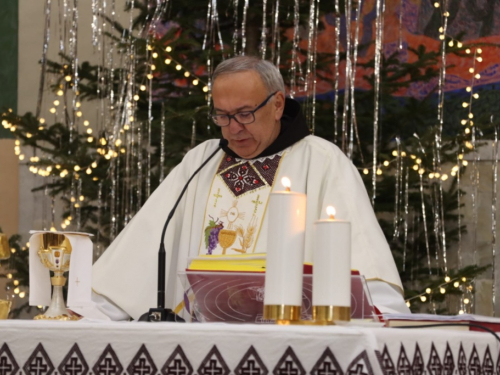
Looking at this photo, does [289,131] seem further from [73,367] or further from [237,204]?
[73,367]

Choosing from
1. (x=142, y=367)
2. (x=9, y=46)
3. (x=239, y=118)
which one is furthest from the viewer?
(x=9, y=46)

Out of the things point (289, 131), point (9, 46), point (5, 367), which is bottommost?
point (5, 367)

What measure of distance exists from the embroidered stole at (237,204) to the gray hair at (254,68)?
27 centimetres

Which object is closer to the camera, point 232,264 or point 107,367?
point 107,367

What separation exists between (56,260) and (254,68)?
1.19m

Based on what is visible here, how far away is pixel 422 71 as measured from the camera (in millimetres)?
6754

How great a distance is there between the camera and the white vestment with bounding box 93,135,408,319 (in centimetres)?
306

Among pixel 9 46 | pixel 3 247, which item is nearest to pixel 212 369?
pixel 3 247

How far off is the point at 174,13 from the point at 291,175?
3.11 m

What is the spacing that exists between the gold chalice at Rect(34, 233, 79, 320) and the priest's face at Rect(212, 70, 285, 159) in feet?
3.27

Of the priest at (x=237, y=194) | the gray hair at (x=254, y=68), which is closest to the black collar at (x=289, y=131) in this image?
the priest at (x=237, y=194)

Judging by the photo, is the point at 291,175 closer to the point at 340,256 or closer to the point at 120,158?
the point at 340,256

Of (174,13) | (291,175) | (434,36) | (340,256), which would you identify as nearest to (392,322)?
(340,256)

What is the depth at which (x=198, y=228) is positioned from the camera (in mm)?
3594
